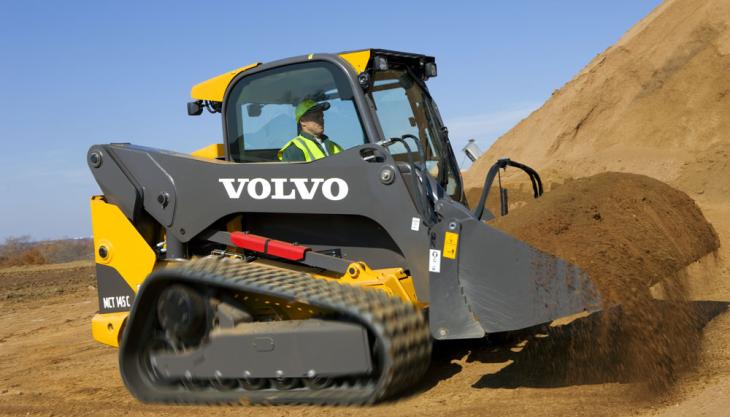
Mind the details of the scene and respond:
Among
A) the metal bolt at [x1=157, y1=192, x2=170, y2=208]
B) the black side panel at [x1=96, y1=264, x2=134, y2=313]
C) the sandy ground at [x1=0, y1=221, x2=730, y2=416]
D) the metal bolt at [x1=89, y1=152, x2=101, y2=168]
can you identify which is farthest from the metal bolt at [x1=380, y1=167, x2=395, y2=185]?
the metal bolt at [x1=89, y1=152, x2=101, y2=168]

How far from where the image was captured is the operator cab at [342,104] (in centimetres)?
532

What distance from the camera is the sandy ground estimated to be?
455 cm

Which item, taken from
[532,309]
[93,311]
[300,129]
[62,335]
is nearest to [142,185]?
[300,129]

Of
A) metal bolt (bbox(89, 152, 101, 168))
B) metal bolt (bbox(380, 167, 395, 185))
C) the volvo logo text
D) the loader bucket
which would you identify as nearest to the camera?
the loader bucket

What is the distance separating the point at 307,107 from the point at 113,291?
6.57ft

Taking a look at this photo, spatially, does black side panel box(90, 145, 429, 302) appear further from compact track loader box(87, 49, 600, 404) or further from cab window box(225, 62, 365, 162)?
cab window box(225, 62, 365, 162)

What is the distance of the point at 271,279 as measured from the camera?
481 centimetres

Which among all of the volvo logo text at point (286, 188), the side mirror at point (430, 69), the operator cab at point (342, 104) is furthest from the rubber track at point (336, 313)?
the side mirror at point (430, 69)

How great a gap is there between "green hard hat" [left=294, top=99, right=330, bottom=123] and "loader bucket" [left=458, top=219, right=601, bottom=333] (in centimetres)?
150

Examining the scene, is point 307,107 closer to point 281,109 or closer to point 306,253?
point 281,109

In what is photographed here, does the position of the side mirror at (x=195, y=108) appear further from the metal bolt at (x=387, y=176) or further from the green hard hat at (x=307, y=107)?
the metal bolt at (x=387, y=176)

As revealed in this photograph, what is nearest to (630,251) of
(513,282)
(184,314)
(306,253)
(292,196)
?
(513,282)

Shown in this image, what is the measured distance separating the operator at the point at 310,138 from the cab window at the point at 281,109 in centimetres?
3

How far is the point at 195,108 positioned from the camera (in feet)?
20.2
